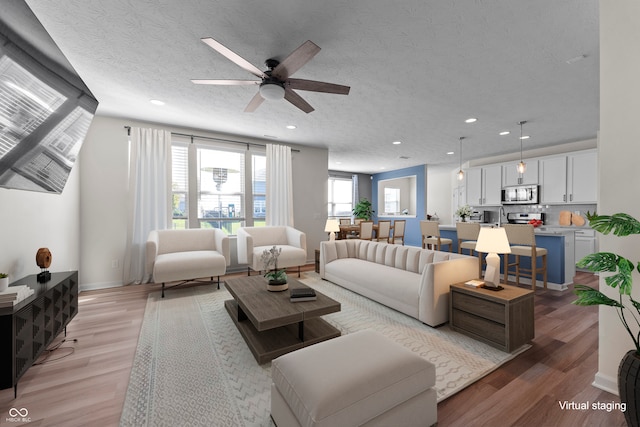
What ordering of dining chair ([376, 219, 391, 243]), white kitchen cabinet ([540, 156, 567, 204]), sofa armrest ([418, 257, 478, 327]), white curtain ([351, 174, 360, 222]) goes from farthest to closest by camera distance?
white curtain ([351, 174, 360, 222]) → dining chair ([376, 219, 391, 243]) → white kitchen cabinet ([540, 156, 567, 204]) → sofa armrest ([418, 257, 478, 327])

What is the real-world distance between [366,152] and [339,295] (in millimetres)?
4078

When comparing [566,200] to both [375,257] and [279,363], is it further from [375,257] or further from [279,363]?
[279,363]

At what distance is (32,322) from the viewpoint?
178 centimetres

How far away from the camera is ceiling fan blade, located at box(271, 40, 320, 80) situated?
6.20 ft

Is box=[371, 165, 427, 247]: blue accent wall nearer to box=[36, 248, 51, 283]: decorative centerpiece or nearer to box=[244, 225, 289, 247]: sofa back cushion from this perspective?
box=[244, 225, 289, 247]: sofa back cushion

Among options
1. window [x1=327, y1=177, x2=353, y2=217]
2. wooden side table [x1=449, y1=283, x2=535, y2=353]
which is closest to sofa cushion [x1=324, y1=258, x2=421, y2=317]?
wooden side table [x1=449, y1=283, x2=535, y2=353]

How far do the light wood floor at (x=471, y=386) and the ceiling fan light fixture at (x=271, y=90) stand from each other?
2.56m

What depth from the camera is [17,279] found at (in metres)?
2.24

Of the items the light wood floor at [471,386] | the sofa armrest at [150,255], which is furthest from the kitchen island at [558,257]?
the sofa armrest at [150,255]

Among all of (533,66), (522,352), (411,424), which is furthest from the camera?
(533,66)

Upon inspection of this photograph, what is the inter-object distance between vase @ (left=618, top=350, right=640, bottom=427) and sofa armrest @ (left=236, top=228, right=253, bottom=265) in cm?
388

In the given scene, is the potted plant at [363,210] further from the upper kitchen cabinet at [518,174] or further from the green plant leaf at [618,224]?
the green plant leaf at [618,224]

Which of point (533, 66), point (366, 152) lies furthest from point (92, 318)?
point (366, 152)

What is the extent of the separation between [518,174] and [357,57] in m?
5.66
